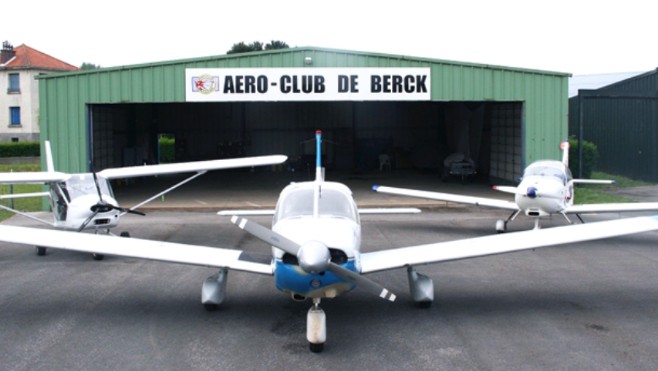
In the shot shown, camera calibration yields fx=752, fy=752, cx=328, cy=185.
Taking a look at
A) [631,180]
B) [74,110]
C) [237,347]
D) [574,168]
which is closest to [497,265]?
[237,347]

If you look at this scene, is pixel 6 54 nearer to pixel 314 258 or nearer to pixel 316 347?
pixel 316 347

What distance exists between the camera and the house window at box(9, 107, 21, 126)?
58.4m

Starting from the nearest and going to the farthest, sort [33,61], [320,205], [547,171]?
[320,205]
[547,171]
[33,61]

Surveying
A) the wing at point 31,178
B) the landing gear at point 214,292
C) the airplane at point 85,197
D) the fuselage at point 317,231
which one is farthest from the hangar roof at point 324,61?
the landing gear at point 214,292

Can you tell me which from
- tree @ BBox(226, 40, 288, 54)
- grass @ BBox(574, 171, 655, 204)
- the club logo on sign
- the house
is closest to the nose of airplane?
grass @ BBox(574, 171, 655, 204)

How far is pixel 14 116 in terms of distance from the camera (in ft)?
193

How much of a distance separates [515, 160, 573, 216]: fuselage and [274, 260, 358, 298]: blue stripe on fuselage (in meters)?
7.68

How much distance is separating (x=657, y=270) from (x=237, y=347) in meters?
7.35

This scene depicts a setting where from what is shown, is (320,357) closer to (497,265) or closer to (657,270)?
(497,265)

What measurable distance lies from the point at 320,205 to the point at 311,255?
180cm

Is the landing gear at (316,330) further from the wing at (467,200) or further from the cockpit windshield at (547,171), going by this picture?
the cockpit windshield at (547,171)

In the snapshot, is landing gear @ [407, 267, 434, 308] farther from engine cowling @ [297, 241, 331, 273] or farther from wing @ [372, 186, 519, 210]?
wing @ [372, 186, 519, 210]

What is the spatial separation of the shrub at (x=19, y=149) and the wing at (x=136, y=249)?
130 ft

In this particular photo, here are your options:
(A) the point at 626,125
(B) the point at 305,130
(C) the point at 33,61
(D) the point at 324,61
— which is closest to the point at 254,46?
(C) the point at 33,61
